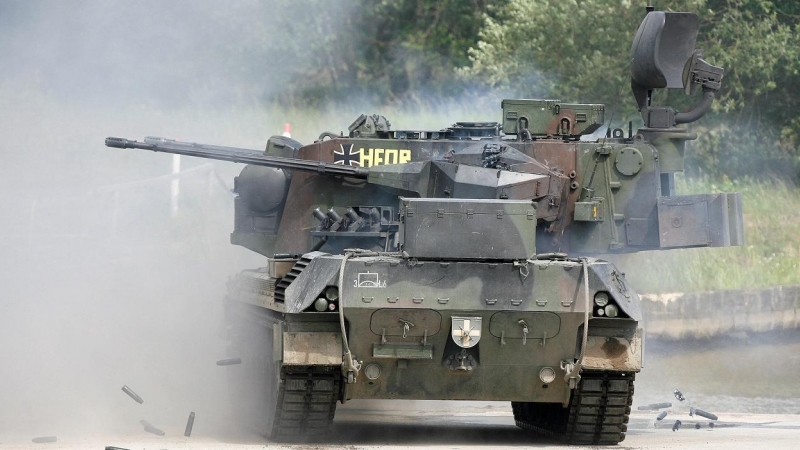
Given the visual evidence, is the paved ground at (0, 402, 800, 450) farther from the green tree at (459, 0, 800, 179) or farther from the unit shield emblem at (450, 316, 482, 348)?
the green tree at (459, 0, 800, 179)

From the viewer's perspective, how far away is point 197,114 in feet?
98.8

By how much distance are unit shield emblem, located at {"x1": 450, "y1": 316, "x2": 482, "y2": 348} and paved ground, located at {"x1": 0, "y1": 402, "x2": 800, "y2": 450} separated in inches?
40.0

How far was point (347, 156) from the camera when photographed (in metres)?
15.8

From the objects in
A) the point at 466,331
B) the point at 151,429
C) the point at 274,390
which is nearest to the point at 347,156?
the point at 274,390

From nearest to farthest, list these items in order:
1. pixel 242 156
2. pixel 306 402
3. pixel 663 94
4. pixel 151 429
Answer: pixel 306 402 < pixel 151 429 < pixel 242 156 < pixel 663 94

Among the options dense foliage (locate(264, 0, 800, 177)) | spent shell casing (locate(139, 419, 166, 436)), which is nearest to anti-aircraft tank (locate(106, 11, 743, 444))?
spent shell casing (locate(139, 419, 166, 436))

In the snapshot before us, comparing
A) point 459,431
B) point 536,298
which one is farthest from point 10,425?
point 536,298

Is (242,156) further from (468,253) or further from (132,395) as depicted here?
(468,253)

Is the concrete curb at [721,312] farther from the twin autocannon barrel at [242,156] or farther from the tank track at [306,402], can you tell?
the tank track at [306,402]

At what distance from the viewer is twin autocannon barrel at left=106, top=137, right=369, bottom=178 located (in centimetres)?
1526

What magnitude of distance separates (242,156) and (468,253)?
3.65m

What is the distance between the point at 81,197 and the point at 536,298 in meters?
16.2

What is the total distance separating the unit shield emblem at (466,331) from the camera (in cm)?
1239

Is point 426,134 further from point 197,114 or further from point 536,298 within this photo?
point 197,114
